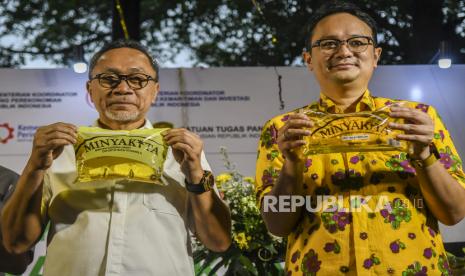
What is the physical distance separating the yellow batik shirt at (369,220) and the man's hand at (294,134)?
0.53ft

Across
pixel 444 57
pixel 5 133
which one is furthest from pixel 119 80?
pixel 444 57

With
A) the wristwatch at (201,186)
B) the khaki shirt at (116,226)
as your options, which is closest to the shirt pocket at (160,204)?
the khaki shirt at (116,226)

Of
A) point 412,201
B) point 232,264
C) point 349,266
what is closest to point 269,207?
point 349,266

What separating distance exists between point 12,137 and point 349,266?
384 cm

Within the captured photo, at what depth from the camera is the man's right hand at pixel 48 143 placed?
2.38m

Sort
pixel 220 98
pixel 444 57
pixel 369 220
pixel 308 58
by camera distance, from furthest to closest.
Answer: pixel 444 57 < pixel 220 98 < pixel 308 58 < pixel 369 220

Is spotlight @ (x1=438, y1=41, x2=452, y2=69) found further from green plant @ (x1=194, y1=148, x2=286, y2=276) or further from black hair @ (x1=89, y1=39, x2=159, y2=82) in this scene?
black hair @ (x1=89, y1=39, x2=159, y2=82)

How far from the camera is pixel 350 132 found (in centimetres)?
234

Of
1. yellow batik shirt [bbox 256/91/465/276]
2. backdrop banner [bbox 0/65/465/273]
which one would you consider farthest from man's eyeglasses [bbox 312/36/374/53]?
backdrop banner [bbox 0/65/465/273]

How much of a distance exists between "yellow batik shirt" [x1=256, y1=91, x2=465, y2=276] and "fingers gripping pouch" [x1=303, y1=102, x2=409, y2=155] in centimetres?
8

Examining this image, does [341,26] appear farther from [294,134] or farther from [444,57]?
[444,57]

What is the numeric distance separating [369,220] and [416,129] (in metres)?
0.37

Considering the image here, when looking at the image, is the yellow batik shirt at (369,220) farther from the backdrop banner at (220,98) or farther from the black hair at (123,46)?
the backdrop banner at (220,98)

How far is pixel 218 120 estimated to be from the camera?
17.6 ft
